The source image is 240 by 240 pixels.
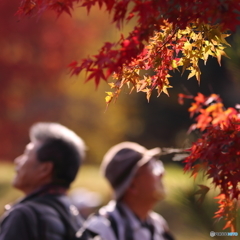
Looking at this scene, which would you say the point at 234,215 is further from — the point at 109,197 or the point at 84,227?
the point at 109,197

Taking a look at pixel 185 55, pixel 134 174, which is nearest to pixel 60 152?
pixel 134 174

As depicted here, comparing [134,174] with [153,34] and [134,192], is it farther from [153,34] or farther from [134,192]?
[153,34]

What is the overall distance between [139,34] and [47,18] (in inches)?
407

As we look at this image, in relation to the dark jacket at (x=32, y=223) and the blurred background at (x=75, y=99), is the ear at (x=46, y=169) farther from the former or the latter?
the blurred background at (x=75, y=99)

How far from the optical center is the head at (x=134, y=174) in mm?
3418

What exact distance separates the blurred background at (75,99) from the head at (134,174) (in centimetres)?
562

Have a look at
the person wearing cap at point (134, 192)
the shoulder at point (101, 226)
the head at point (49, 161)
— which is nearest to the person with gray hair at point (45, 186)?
the head at point (49, 161)

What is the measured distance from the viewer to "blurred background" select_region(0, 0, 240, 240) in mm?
11391

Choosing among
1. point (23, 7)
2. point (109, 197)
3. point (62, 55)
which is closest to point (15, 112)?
point (62, 55)

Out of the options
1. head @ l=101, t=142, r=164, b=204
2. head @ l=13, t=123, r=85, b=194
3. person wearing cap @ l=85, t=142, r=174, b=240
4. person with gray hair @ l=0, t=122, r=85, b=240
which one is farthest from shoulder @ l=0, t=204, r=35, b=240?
head @ l=101, t=142, r=164, b=204

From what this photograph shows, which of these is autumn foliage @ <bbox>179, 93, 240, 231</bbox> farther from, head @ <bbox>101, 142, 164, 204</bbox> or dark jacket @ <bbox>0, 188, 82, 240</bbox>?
head @ <bbox>101, 142, 164, 204</bbox>

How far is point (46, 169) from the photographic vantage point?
2.97 m

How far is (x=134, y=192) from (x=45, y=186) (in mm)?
781

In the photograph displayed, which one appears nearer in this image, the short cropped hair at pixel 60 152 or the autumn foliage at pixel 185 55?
the autumn foliage at pixel 185 55
